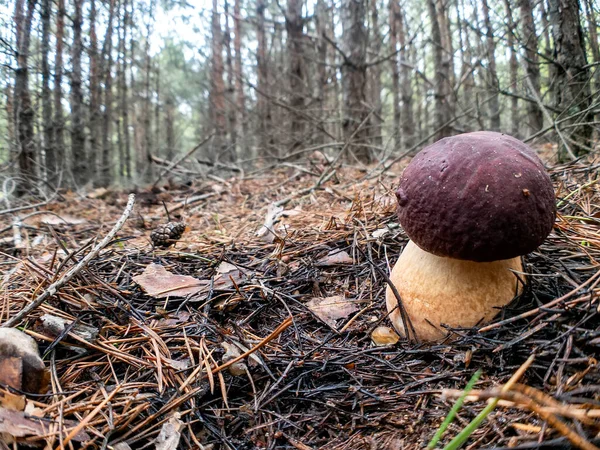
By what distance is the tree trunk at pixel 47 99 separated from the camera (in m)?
5.71

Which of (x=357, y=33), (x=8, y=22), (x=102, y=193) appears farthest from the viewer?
(x=357, y=33)

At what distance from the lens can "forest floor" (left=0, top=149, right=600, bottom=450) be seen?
1188mm

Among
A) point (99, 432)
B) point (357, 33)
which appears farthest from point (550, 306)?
point (357, 33)

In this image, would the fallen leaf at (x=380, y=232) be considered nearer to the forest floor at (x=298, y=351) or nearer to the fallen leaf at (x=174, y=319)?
the forest floor at (x=298, y=351)

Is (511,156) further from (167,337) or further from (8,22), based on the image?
(8,22)

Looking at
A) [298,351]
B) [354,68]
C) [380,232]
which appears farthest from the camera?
[354,68]

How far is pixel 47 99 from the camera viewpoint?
6.54m

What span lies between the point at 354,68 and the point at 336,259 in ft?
16.2

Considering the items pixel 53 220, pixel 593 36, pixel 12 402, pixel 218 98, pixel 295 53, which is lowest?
pixel 12 402

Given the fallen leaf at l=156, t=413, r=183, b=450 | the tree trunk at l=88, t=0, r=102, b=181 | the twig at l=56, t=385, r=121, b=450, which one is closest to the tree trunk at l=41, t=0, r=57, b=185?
the tree trunk at l=88, t=0, r=102, b=181

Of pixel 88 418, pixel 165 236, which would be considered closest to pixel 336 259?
pixel 165 236

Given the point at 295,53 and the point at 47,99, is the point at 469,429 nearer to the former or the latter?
the point at 47,99

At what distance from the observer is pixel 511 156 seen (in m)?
1.46

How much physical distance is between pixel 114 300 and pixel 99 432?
2.56 feet
